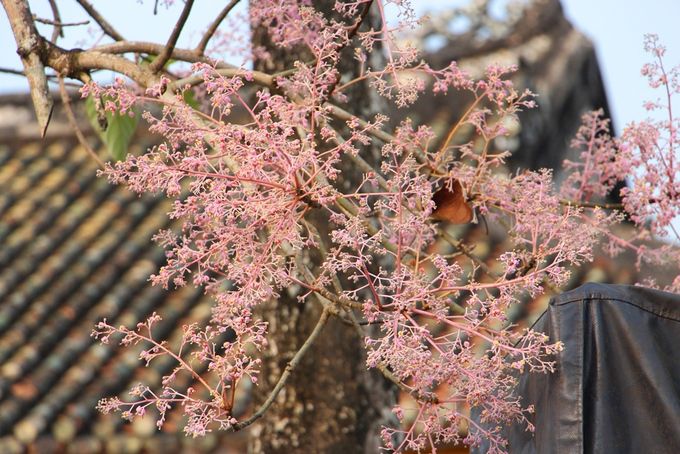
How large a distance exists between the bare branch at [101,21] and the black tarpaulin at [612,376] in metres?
1.06

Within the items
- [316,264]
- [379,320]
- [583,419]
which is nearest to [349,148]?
[379,320]

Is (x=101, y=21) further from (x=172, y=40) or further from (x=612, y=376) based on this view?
(x=612, y=376)

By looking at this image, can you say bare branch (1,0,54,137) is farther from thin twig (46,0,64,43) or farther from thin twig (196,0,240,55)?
thin twig (196,0,240,55)

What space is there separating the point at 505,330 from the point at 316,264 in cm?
101

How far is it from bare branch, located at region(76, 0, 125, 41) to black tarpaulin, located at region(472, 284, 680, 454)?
1.06 m

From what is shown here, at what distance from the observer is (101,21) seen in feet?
6.91

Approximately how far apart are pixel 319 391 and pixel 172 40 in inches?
34.6

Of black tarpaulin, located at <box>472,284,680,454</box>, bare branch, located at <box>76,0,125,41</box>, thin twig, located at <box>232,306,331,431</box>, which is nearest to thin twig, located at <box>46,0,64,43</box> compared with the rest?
bare branch, located at <box>76,0,125,41</box>

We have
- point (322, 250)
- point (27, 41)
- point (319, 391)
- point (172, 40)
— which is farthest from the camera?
point (319, 391)

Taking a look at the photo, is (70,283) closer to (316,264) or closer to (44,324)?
(44,324)

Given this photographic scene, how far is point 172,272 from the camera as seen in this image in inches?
56.0

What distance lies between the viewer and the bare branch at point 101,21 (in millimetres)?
2080

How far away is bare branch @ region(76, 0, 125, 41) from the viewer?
6.82 feet

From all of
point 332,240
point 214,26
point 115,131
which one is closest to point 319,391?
point 115,131
